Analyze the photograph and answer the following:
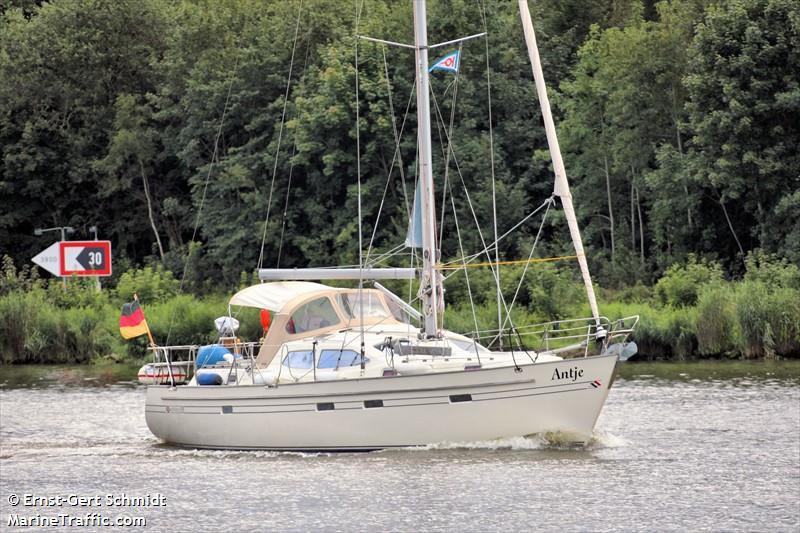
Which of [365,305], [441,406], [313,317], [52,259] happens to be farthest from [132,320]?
[52,259]

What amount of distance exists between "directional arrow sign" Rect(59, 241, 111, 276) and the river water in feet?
71.7

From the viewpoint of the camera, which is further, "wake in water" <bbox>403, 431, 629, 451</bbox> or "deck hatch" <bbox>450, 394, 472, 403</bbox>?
"wake in water" <bbox>403, 431, 629, 451</bbox>

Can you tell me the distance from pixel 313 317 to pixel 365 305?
1213 millimetres

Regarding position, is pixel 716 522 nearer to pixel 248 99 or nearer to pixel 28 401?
pixel 28 401

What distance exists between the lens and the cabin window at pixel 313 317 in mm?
28328

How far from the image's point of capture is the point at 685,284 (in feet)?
155

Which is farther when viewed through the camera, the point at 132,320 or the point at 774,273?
the point at 774,273

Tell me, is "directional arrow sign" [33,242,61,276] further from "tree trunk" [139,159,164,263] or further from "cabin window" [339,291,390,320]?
"cabin window" [339,291,390,320]

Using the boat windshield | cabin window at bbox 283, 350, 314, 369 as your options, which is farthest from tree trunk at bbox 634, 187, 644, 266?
cabin window at bbox 283, 350, 314, 369

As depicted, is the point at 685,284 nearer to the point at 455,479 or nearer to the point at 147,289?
the point at 147,289

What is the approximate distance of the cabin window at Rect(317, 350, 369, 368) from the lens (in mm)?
26953

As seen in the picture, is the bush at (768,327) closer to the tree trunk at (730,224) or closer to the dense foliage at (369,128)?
the dense foliage at (369,128)

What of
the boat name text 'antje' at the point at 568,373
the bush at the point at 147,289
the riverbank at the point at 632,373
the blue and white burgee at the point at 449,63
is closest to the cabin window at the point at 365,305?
the boat name text 'antje' at the point at 568,373

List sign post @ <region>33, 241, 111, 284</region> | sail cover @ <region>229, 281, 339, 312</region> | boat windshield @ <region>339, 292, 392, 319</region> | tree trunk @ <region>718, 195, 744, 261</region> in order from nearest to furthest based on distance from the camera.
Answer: sail cover @ <region>229, 281, 339, 312</region>
boat windshield @ <region>339, 292, 392, 319</region>
tree trunk @ <region>718, 195, 744, 261</region>
sign post @ <region>33, 241, 111, 284</region>
